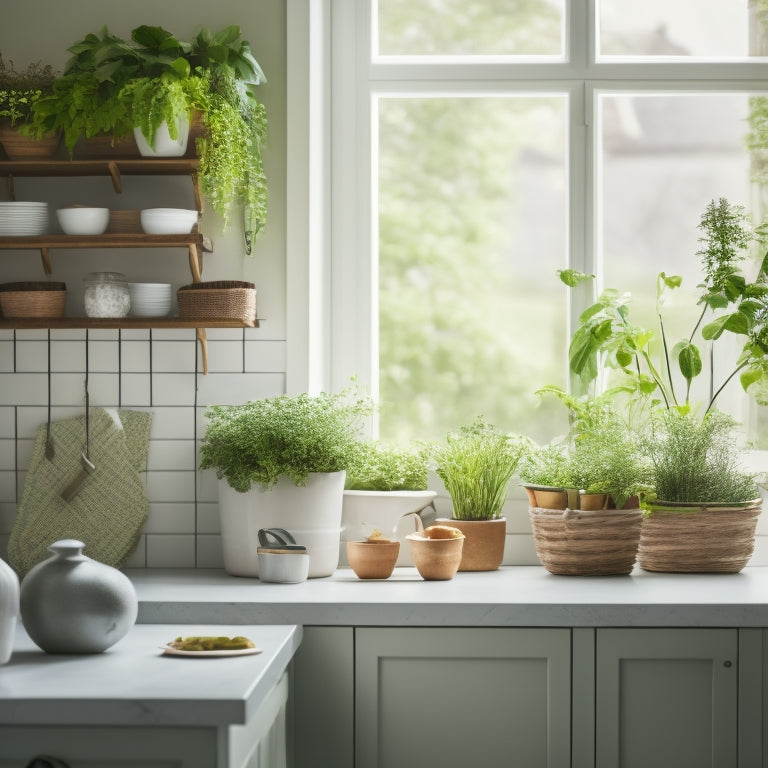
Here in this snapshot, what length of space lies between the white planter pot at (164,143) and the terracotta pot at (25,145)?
23 cm

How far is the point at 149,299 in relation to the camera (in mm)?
2502

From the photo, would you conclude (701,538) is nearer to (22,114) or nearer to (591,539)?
(591,539)

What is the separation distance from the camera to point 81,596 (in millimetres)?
1809

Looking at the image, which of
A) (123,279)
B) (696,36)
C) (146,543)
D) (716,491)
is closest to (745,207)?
(696,36)

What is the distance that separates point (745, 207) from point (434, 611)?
5.24 feet

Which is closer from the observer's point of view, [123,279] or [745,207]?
[123,279]

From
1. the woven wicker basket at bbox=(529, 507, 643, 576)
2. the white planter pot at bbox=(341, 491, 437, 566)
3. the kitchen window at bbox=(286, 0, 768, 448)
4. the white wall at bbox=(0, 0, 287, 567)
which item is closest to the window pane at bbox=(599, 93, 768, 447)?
the kitchen window at bbox=(286, 0, 768, 448)

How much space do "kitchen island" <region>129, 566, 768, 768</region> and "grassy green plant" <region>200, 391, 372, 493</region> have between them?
1.16 ft

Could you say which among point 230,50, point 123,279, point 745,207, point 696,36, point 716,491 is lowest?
point 716,491

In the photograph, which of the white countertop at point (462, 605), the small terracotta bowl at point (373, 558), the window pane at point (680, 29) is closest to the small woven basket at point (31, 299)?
the white countertop at point (462, 605)

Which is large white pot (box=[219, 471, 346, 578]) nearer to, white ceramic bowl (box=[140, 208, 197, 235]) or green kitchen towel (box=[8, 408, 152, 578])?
green kitchen towel (box=[8, 408, 152, 578])

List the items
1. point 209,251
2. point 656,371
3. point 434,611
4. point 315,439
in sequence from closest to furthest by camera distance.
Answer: point 434,611
point 315,439
point 209,251
point 656,371

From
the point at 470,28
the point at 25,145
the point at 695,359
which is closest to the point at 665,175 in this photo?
the point at 695,359

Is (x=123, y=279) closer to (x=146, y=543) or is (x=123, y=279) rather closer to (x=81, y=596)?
(x=146, y=543)
